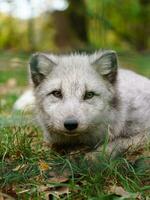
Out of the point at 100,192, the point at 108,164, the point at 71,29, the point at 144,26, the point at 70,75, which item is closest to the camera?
the point at 100,192

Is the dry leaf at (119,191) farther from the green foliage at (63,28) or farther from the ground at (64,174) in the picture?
the green foliage at (63,28)

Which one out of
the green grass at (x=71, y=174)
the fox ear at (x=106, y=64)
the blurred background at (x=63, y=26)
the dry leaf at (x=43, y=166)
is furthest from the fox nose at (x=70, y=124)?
the blurred background at (x=63, y=26)

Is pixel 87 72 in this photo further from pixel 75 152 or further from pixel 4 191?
pixel 4 191

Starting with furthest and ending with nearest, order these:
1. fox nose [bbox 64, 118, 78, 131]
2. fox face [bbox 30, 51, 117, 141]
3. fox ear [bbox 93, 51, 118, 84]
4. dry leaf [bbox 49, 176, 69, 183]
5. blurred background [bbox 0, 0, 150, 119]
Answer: blurred background [bbox 0, 0, 150, 119]
fox ear [bbox 93, 51, 118, 84]
fox face [bbox 30, 51, 117, 141]
fox nose [bbox 64, 118, 78, 131]
dry leaf [bbox 49, 176, 69, 183]

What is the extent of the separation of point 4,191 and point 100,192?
78 centimetres

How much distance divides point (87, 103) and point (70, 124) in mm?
409

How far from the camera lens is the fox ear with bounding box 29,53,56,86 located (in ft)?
19.7

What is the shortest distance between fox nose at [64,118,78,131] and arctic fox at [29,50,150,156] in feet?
0.13

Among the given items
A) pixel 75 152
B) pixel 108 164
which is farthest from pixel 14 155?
pixel 108 164

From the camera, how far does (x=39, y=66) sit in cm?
606

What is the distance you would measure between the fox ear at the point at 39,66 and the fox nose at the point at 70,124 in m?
0.84

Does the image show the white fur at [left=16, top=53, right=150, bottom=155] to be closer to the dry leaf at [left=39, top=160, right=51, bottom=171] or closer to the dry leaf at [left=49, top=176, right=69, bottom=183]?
the dry leaf at [left=39, top=160, right=51, bottom=171]

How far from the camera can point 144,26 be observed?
Result: 1008 inches

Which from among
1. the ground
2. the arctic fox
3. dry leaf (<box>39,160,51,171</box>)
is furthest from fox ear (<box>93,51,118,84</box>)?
dry leaf (<box>39,160,51,171</box>)
